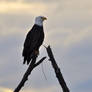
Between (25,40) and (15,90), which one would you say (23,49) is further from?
(15,90)

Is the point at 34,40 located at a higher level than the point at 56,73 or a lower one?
higher

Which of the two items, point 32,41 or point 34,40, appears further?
point 34,40

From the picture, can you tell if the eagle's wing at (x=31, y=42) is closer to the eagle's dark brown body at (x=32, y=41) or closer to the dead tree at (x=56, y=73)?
the eagle's dark brown body at (x=32, y=41)

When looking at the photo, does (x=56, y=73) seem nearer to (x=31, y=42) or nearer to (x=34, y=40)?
(x=31, y=42)

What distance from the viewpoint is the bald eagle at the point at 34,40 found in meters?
22.8

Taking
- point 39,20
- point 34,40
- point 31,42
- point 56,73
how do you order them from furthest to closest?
point 39,20, point 34,40, point 31,42, point 56,73

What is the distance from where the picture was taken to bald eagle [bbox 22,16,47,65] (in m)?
22.8

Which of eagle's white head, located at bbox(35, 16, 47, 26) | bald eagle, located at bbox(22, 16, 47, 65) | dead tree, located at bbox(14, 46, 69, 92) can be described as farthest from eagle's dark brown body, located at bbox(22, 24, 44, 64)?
dead tree, located at bbox(14, 46, 69, 92)

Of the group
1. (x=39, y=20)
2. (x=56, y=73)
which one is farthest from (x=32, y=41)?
(x=56, y=73)

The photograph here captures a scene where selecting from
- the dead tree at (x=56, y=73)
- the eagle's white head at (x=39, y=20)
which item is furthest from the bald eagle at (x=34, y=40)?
the dead tree at (x=56, y=73)

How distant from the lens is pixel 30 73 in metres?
18.9

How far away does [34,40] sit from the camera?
23953 mm

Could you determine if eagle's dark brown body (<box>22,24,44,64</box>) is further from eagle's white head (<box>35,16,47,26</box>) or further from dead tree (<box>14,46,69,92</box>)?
dead tree (<box>14,46,69,92</box>)

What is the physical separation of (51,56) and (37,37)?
224 inches
